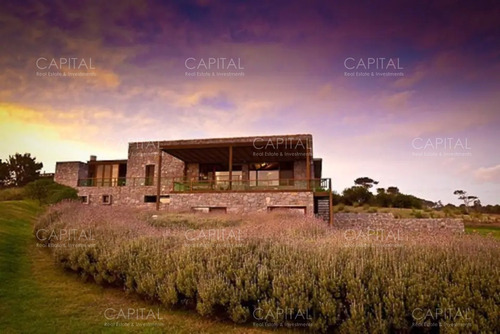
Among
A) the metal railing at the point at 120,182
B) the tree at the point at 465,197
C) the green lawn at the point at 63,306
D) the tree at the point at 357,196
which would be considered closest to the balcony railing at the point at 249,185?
the metal railing at the point at 120,182

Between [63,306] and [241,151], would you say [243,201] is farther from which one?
[63,306]

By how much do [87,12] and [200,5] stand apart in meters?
4.33

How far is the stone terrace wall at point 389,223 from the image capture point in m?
17.0

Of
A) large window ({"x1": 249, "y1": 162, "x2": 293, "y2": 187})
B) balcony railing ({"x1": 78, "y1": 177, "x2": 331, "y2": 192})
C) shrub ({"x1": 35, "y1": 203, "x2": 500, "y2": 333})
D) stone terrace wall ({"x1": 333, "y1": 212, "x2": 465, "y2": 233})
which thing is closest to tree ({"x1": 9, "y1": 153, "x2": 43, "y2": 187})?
balcony railing ({"x1": 78, "y1": 177, "x2": 331, "y2": 192})

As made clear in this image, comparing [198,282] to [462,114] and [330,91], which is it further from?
[462,114]

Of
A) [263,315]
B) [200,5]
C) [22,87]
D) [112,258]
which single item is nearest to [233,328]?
[263,315]

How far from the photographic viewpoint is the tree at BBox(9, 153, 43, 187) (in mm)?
33562

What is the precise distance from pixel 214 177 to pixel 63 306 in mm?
19486

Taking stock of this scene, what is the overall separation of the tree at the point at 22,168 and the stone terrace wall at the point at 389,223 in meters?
35.2

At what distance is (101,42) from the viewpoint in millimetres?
12203

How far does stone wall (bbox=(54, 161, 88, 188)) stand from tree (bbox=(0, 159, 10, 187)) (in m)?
11.0

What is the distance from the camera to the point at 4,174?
1304 inches

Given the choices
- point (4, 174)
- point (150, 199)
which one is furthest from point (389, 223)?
point (4, 174)

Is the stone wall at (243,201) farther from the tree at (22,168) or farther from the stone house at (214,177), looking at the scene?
the tree at (22,168)
